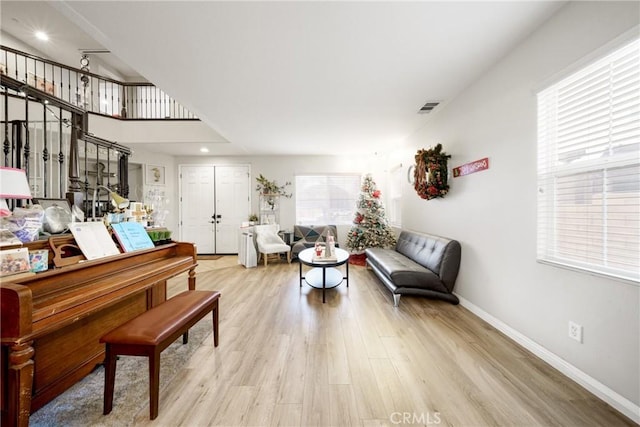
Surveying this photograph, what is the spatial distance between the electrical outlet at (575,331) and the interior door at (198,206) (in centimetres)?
621

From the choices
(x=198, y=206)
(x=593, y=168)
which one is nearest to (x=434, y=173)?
(x=593, y=168)

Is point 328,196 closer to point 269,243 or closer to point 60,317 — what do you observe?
point 269,243

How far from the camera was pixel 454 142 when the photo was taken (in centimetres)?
296

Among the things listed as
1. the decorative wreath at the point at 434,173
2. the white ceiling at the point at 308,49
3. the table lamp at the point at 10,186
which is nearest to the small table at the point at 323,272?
the decorative wreath at the point at 434,173

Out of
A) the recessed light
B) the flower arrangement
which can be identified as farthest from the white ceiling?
the recessed light

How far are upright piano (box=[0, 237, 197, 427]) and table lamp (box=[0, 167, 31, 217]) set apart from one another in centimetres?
32

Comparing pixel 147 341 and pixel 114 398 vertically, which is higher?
pixel 147 341

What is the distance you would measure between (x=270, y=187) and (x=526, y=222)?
496 cm

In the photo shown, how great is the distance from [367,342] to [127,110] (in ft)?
22.2

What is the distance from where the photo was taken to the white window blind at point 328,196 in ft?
19.7

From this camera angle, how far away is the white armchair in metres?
4.93

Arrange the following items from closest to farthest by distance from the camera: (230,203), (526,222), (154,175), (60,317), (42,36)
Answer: (60,317)
(526,222)
(42,36)
(154,175)
(230,203)

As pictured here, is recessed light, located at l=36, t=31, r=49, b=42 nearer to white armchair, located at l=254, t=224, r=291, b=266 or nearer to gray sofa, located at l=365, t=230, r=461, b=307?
white armchair, located at l=254, t=224, r=291, b=266

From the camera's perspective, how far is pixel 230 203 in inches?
236
